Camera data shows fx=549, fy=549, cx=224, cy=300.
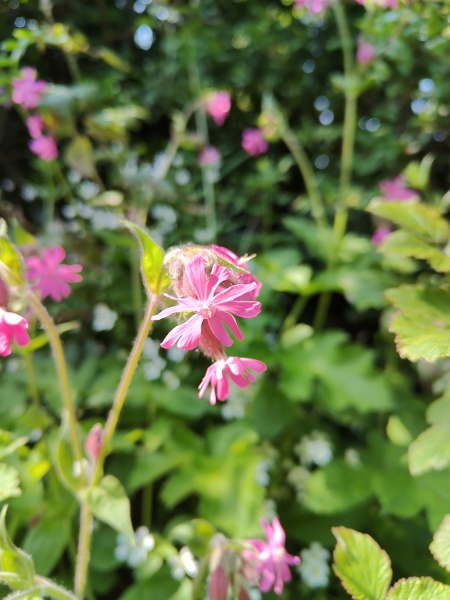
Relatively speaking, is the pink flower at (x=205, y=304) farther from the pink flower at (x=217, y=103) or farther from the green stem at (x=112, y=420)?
the pink flower at (x=217, y=103)

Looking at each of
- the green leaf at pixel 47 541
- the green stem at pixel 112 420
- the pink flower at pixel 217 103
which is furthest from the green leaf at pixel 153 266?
the pink flower at pixel 217 103

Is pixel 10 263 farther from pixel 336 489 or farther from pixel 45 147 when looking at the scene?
pixel 45 147

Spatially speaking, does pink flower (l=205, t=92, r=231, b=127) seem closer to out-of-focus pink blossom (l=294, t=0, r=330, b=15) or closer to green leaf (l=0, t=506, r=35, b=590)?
out-of-focus pink blossom (l=294, t=0, r=330, b=15)

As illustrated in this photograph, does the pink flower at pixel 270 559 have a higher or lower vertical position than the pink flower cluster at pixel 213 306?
lower

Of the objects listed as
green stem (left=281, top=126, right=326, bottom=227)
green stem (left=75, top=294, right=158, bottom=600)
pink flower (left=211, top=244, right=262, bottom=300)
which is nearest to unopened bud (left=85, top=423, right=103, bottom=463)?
green stem (left=75, top=294, right=158, bottom=600)

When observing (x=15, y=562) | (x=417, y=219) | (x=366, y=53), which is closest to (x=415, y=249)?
(x=417, y=219)

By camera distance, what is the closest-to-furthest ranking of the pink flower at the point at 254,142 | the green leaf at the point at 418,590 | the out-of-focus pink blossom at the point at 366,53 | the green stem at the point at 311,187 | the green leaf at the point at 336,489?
the green leaf at the point at 418,590
the green leaf at the point at 336,489
the out-of-focus pink blossom at the point at 366,53
the green stem at the point at 311,187
the pink flower at the point at 254,142

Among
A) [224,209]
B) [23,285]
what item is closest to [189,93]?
[224,209]

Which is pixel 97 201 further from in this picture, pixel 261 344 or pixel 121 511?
pixel 121 511
